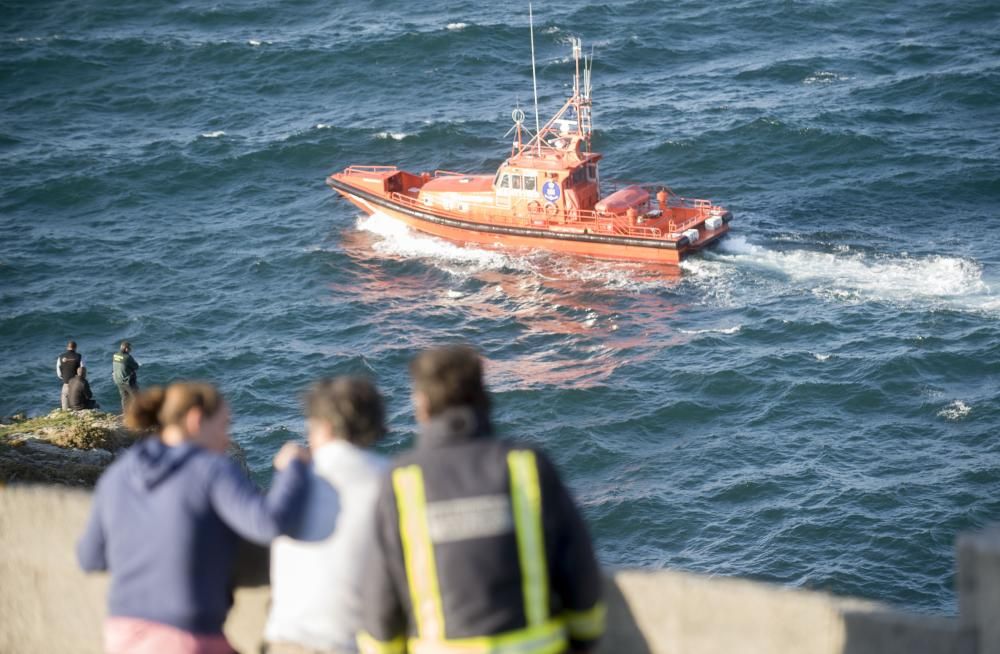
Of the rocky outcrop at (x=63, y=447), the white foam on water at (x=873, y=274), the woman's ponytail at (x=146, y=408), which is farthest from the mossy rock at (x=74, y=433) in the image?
the white foam on water at (x=873, y=274)

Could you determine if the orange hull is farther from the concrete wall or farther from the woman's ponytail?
the woman's ponytail

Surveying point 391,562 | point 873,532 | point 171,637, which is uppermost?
point 391,562

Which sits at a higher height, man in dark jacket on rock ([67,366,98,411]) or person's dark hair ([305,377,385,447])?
person's dark hair ([305,377,385,447])

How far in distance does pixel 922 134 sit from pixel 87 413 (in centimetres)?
2684

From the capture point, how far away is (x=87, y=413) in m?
18.2

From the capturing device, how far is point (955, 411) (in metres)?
22.5

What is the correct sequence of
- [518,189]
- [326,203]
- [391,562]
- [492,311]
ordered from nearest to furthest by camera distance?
[391,562] < [492,311] < [518,189] < [326,203]

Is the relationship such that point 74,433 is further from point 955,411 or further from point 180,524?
point 955,411

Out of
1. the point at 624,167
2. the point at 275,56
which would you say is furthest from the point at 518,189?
the point at 275,56

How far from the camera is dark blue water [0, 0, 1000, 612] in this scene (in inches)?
827

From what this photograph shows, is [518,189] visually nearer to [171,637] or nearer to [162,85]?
[162,85]

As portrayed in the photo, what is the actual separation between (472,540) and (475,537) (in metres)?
0.01

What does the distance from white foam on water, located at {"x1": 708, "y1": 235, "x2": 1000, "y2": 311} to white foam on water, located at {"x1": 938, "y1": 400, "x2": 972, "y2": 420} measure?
14.0ft

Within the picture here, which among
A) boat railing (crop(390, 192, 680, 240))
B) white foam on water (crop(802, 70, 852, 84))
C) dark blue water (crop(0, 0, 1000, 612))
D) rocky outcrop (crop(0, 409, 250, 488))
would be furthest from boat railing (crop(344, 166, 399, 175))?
rocky outcrop (crop(0, 409, 250, 488))
